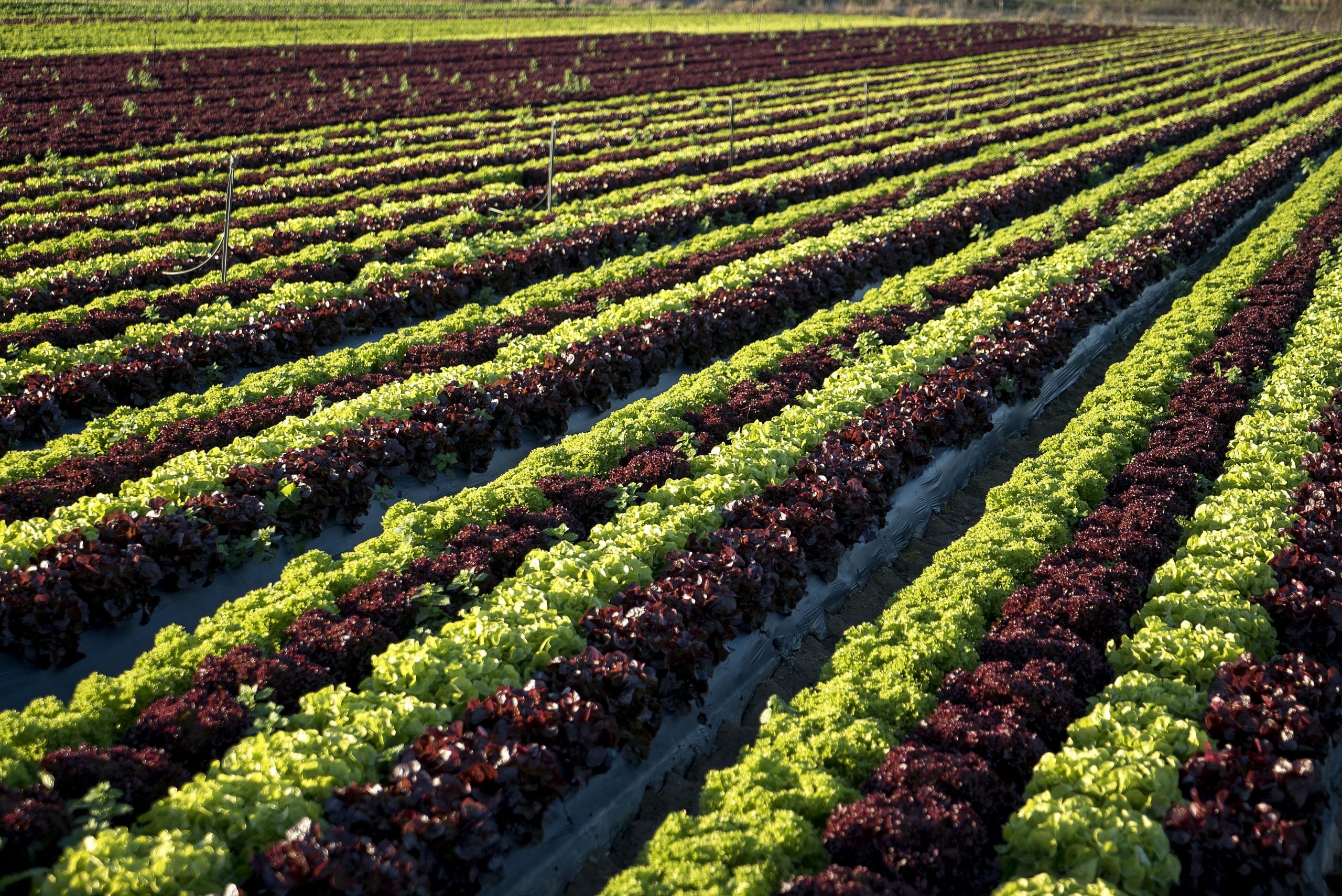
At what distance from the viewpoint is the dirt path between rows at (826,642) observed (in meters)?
7.13

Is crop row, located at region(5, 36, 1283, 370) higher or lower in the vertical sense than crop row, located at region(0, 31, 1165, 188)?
lower

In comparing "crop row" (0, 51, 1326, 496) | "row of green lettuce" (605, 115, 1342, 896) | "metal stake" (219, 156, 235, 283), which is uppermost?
"metal stake" (219, 156, 235, 283)

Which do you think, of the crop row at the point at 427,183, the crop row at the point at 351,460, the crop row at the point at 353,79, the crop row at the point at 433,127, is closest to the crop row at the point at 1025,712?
the crop row at the point at 351,460

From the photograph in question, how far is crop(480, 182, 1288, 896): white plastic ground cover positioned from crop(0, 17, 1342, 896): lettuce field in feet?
0.13

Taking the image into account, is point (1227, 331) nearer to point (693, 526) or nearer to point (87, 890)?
point (693, 526)

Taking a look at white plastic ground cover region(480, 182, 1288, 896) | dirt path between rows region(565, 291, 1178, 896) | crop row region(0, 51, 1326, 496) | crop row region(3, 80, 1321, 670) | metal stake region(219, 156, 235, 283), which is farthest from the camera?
metal stake region(219, 156, 235, 283)

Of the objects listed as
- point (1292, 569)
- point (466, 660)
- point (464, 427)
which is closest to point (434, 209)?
point (464, 427)

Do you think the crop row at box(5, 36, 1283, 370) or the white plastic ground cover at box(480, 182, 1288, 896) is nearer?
the white plastic ground cover at box(480, 182, 1288, 896)

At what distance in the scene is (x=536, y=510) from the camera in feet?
33.0

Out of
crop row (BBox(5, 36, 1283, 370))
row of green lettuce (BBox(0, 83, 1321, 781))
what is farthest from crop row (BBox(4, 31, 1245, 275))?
row of green lettuce (BBox(0, 83, 1321, 781))

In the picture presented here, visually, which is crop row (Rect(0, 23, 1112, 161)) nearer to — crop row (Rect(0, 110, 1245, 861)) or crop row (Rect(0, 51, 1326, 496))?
crop row (Rect(0, 51, 1326, 496))

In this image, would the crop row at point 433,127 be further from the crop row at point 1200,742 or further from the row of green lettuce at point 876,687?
the crop row at point 1200,742

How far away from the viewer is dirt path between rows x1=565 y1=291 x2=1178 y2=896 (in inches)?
281

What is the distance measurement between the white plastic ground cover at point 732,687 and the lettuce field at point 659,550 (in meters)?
0.04
